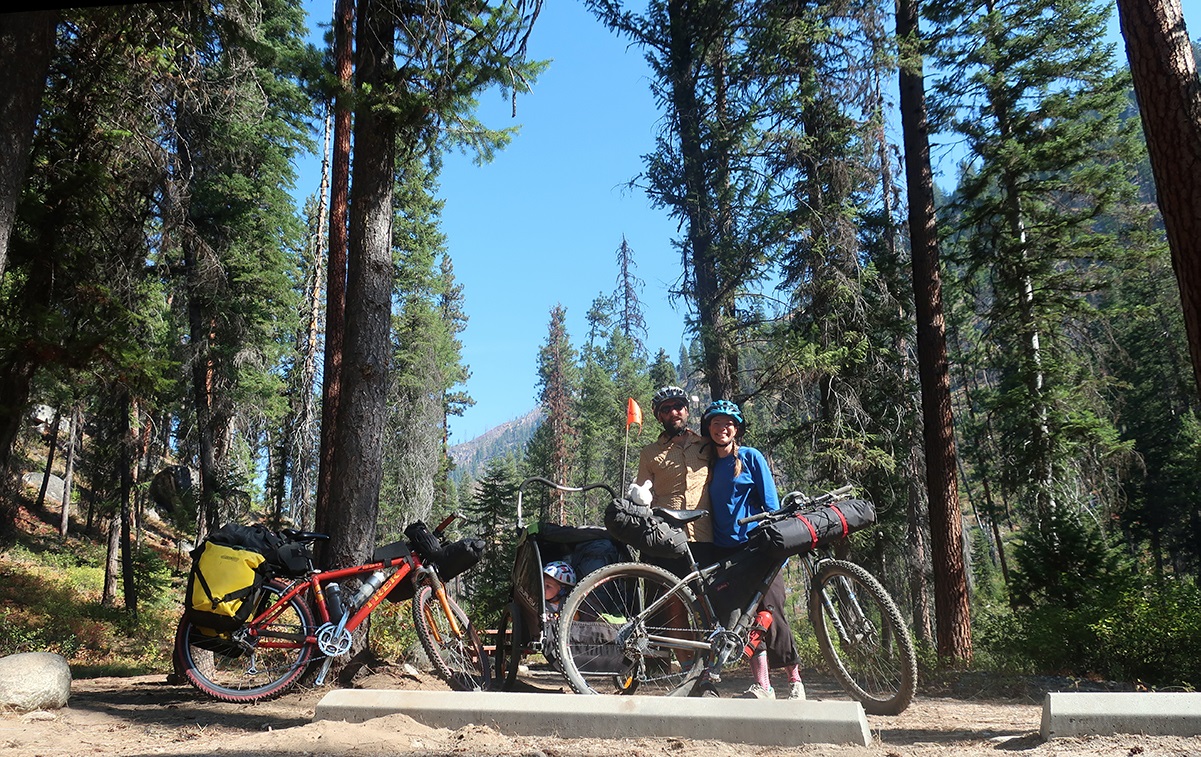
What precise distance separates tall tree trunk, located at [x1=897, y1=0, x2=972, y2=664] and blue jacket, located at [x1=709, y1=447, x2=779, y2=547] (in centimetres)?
498

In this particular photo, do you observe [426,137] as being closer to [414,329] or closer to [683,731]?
[683,731]

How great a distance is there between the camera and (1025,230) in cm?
1442

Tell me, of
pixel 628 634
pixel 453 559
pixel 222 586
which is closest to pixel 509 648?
pixel 453 559

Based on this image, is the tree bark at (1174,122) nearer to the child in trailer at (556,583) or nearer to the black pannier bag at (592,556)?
the black pannier bag at (592,556)

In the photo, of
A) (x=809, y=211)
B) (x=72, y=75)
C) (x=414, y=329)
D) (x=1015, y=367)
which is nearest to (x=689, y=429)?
(x=72, y=75)

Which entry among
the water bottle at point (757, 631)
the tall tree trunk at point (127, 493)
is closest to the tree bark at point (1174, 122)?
the water bottle at point (757, 631)

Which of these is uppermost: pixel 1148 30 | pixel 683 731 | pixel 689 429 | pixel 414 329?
pixel 414 329

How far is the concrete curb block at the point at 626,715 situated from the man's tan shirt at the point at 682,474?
2.17m

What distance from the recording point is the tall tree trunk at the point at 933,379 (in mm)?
9422

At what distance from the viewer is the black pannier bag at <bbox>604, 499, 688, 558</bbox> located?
4957 millimetres

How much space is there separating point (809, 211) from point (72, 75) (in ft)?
37.2

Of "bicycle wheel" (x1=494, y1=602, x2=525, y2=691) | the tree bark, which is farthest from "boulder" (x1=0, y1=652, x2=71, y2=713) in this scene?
the tree bark

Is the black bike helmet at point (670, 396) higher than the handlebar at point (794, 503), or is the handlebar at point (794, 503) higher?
the black bike helmet at point (670, 396)

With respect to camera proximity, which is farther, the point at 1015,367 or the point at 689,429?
the point at 1015,367
